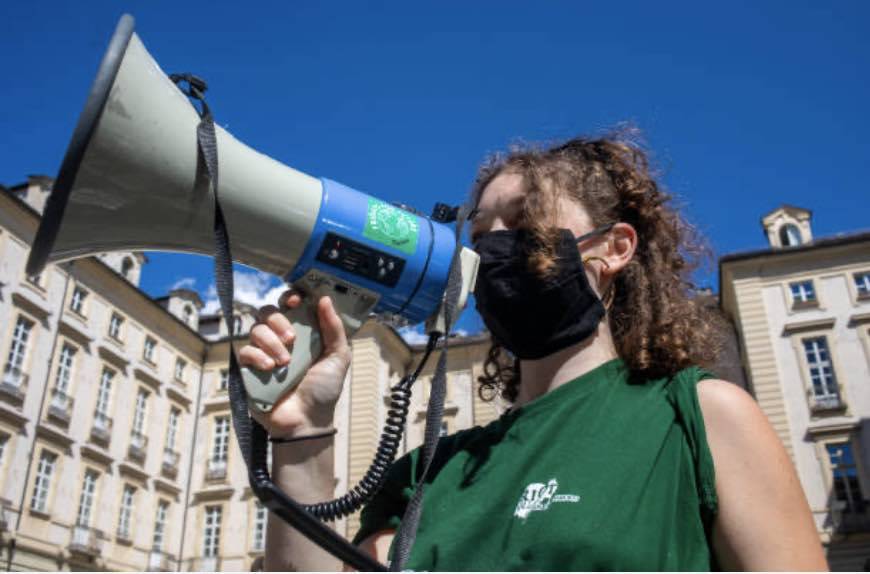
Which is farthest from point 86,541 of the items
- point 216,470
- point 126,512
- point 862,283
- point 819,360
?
point 862,283

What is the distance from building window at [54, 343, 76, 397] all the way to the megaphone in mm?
23756

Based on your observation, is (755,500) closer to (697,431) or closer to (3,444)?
(697,431)

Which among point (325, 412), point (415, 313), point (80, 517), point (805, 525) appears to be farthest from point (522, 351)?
point (80, 517)

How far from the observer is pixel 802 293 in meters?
25.7

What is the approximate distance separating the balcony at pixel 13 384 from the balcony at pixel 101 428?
345 centimetres

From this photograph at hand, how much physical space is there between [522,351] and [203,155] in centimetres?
91

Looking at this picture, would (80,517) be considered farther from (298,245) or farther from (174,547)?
(298,245)

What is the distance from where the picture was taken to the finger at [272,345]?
5.81 ft

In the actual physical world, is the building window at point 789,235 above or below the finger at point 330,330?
above

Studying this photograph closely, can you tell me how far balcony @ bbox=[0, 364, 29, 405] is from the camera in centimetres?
2064

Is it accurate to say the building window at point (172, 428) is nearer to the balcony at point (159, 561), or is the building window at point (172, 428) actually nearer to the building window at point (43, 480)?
the balcony at point (159, 561)

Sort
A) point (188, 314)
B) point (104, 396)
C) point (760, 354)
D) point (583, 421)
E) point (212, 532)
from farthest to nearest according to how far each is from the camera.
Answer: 1. point (188, 314)
2. point (212, 532)
3. point (104, 396)
4. point (760, 354)
5. point (583, 421)

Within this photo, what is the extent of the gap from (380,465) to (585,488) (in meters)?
0.53

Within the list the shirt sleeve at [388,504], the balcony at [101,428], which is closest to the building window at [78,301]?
the balcony at [101,428]
